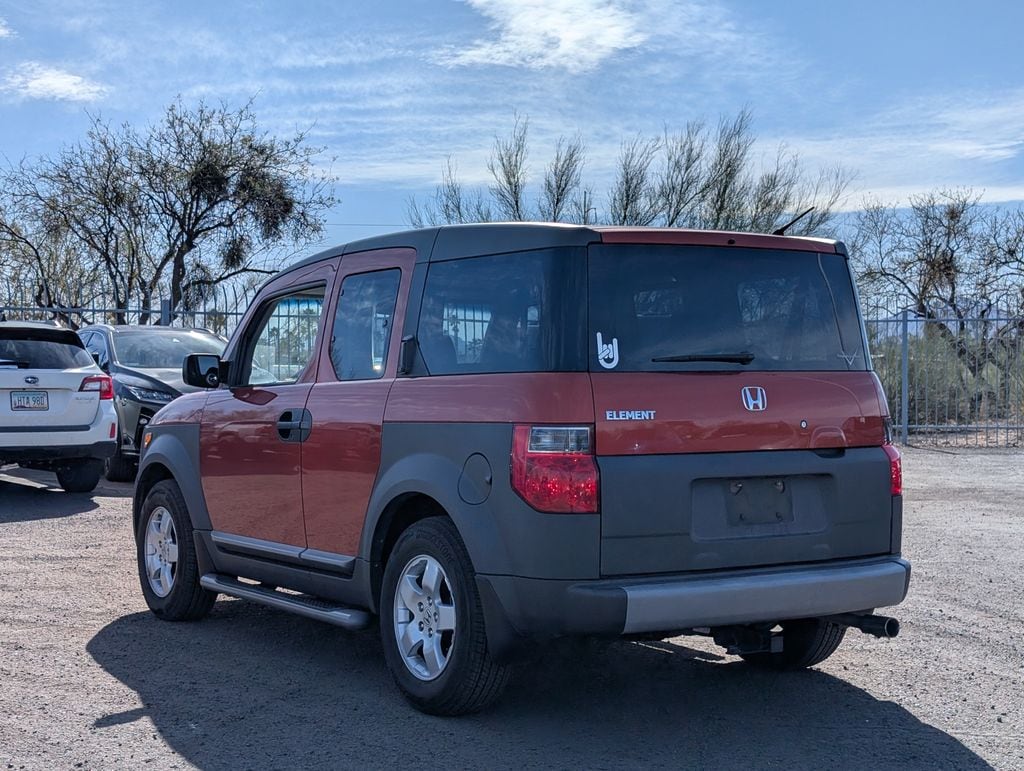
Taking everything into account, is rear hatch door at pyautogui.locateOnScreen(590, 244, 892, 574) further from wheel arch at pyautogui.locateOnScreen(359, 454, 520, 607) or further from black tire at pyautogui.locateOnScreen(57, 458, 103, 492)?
black tire at pyautogui.locateOnScreen(57, 458, 103, 492)

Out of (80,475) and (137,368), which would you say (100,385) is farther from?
(137,368)

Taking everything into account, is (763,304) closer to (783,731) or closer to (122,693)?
(783,731)

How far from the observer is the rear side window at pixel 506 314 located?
15.6 ft

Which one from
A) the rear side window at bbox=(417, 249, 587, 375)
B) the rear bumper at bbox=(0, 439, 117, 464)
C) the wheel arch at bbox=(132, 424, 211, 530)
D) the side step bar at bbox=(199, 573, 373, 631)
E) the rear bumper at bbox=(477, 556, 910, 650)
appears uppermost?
the rear side window at bbox=(417, 249, 587, 375)

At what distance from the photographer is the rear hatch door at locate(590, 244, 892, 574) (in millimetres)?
4699

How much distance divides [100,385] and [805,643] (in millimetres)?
8946

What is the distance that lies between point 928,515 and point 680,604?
798cm

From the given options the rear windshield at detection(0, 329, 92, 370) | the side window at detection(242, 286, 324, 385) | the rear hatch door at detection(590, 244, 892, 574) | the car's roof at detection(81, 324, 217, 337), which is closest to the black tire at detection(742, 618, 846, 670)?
the rear hatch door at detection(590, 244, 892, 574)

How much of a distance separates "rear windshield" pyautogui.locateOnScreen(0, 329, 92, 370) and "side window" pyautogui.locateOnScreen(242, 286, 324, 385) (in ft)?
20.8

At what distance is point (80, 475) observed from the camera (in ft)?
43.1

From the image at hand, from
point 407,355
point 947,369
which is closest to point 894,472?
point 407,355

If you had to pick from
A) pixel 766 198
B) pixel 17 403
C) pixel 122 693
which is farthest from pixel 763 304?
pixel 766 198

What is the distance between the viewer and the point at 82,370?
12602mm

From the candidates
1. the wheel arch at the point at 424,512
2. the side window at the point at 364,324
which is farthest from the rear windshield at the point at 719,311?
the side window at the point at 364,324
